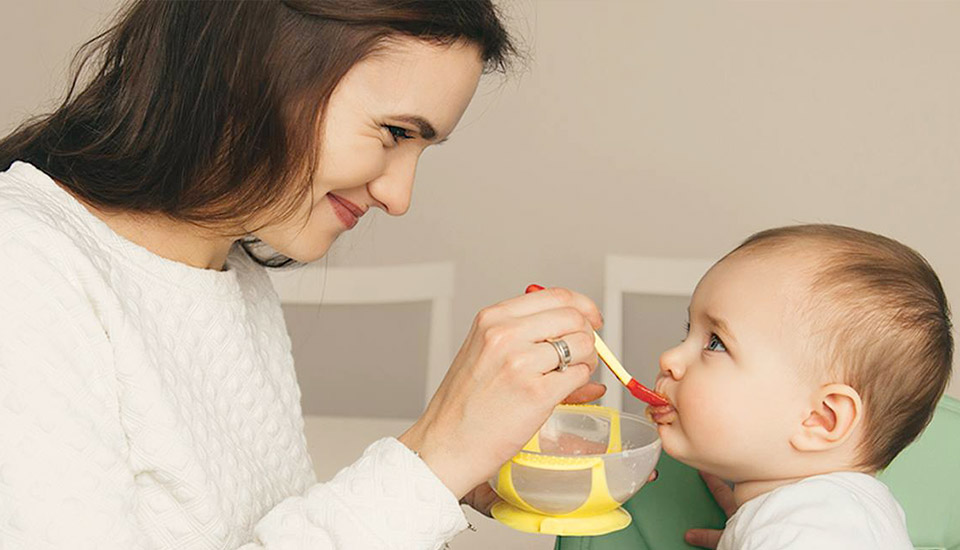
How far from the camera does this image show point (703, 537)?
4.63ft

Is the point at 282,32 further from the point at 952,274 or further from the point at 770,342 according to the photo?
the point at 952,274

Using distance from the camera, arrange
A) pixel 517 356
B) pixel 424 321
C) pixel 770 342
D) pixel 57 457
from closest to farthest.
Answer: pixel 57 457 < pixel 517 356 < pixel 770 342 < pixel 424 321

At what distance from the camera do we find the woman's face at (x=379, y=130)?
1109 mm

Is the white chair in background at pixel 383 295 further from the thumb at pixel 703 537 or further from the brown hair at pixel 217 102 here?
the brown hair at pixel 217 102

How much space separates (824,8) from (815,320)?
2069mm

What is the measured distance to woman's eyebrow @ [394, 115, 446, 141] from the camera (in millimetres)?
1120

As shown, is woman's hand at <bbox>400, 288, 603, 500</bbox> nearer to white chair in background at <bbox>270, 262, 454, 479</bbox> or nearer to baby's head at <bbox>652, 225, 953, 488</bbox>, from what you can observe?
baby's head at <bbox>652, 225, 953, 488</bbox>

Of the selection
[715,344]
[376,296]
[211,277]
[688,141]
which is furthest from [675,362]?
[688,141]

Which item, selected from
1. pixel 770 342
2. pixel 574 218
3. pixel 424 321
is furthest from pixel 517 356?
pixel 574 218

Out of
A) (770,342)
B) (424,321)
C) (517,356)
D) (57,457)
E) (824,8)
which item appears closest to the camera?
(57,457)

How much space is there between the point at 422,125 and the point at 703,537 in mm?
671

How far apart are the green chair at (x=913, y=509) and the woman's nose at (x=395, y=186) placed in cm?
55

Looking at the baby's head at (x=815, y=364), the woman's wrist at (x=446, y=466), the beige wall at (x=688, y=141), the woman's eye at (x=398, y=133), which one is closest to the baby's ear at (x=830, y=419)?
the baby's head at (x=815, y=364)

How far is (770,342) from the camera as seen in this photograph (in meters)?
1.28
